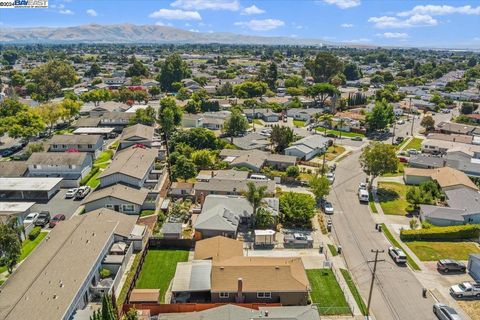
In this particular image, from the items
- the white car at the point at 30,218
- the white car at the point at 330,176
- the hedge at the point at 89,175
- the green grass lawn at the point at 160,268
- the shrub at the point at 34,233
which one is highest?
the white car at the point at 330,176

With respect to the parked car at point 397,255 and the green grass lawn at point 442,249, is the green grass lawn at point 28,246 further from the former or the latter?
the green grass lawn at point 442,249

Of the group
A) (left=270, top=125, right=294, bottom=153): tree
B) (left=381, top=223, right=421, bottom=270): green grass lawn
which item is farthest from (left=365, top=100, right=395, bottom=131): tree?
A: (left=381, top=223, right=421, bottom=270): green grass lawn

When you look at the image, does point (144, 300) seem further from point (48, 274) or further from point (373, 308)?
point (373, 308)

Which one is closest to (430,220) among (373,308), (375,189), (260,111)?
(375,189)

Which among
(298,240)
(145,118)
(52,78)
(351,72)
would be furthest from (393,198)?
→ (351,72)

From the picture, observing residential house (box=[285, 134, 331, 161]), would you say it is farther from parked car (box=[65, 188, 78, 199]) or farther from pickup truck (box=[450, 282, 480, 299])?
pickup truck (box=[450, 282, 480, 299])

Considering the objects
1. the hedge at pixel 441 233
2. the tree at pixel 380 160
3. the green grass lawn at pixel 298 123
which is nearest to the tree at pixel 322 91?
the green grass lawn at pixel 298 123
